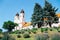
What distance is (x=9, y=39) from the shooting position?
14.4 m

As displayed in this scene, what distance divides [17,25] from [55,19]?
34.6 m

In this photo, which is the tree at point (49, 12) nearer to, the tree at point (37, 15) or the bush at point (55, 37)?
the tree at point (37, 15)

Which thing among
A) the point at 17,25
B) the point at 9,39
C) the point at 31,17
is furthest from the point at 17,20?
the point at 9,39

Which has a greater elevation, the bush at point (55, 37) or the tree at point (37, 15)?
the tree at point (37, 15)

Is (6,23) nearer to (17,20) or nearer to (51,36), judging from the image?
(17,20)

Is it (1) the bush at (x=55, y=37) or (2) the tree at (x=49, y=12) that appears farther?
(2) the tree at (x=49, y=12)

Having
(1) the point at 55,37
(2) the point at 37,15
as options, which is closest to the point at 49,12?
(2) the point at 37,15

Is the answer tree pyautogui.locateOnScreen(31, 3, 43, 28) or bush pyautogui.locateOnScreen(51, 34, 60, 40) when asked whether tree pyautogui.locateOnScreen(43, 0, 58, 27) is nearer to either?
tree pyautogui.locateOnScreen(31, 3, 43, 28)

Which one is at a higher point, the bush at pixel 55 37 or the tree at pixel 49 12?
the tree at pixel 49 12

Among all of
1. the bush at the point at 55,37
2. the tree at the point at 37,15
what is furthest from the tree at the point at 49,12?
the bush at the point at 55,37

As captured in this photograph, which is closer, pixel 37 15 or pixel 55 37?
pixel 55 37

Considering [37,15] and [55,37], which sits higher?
[37,15]

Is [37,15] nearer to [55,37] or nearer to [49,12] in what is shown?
[49,12]

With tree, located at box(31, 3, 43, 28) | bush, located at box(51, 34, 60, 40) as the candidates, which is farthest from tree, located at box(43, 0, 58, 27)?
bush, located at box(51, 34, 60, 40)
